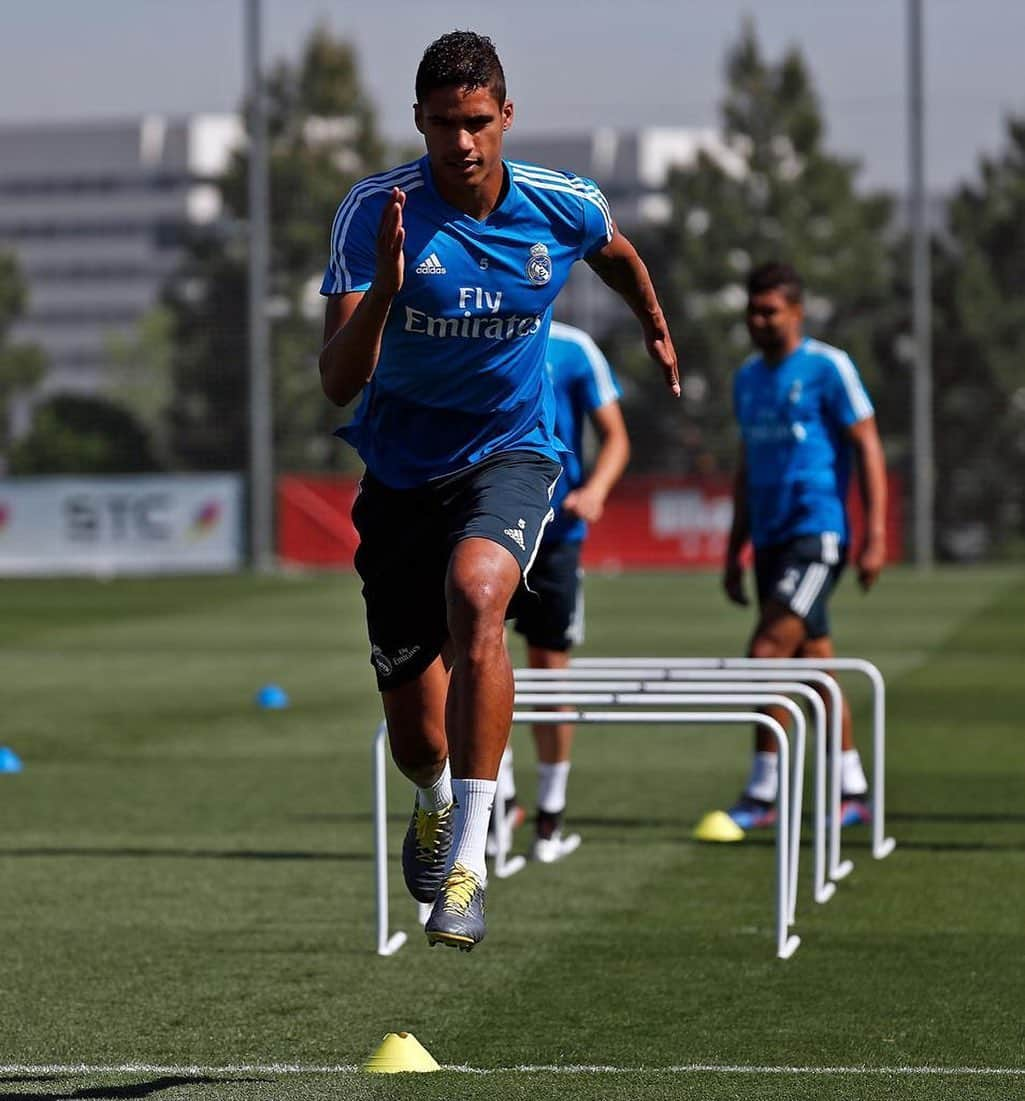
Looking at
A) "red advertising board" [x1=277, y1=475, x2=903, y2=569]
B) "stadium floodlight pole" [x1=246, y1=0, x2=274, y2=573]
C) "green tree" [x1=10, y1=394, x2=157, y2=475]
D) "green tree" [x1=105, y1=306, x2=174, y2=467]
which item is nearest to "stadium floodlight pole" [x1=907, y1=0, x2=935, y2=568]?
"red advertising board" [x1=277, y1=475, x2=903, y2=569]

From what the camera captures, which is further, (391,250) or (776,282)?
(776,282)

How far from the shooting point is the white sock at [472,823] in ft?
17.6

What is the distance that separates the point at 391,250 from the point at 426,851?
5.81ft

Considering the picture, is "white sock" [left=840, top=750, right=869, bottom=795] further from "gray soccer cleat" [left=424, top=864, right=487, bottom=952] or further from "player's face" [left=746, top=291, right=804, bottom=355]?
"gray soccer cleat" [left=424, top=864, right=487, bottom=952]

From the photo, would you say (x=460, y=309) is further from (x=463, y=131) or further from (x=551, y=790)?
(x=551, y=790)

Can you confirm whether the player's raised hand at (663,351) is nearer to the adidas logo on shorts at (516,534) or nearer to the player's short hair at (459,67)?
the adidas logo on shorts at (516,534)

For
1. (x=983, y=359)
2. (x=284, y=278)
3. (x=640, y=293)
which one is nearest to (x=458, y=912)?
(x=640, y=293)

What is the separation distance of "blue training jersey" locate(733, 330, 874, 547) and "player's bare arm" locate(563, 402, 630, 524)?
0.75 metres

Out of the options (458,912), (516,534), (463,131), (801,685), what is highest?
(463,131)

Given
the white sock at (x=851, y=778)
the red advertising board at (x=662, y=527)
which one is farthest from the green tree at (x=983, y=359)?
the white sock at (x=851, y=778)

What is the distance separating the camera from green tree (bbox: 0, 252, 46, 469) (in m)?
65.4

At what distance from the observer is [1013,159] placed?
5541cm

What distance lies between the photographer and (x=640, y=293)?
6.21m

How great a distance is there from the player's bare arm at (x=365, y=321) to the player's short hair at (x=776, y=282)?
A: 14.9ft
